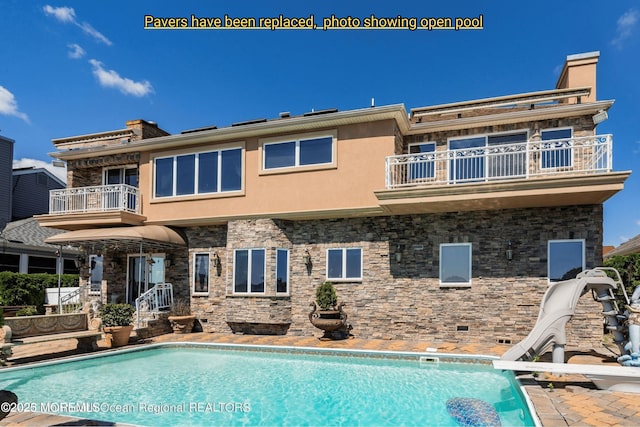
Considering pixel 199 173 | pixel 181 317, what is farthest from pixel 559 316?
pixel 199 173

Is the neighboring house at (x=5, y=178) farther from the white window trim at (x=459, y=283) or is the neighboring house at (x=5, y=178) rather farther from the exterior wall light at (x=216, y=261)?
the white window trim at (x=459, y=283)

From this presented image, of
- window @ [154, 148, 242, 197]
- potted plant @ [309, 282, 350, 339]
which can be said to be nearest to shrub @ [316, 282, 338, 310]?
potted plant @ [309, 282, 350, 339]

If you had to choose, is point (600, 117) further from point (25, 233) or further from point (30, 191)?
point (30, 191)

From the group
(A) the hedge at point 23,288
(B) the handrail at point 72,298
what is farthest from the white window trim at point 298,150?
(A) the hedge at point 23,288

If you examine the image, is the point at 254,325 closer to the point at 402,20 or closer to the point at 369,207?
the point at 369,207

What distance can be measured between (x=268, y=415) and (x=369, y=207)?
7618mm

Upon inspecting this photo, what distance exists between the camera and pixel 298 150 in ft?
47.0

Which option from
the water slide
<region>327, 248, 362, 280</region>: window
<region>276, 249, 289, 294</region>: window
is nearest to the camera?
the water slide

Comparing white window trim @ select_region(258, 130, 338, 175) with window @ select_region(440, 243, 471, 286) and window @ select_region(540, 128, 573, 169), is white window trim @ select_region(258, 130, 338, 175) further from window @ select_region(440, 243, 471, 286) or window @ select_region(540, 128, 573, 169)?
window @ select_region(540, 128, 573, 169)

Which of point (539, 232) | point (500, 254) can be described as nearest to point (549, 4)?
point (539, 232)

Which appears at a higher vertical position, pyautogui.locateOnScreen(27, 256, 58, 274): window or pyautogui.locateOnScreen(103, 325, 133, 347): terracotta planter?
pyautogui.locateOnScreen(27, 256, 58, 274): window

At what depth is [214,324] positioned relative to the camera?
610 inches

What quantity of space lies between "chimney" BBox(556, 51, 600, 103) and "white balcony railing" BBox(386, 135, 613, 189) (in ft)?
8.13

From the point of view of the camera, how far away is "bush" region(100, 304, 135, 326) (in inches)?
489
